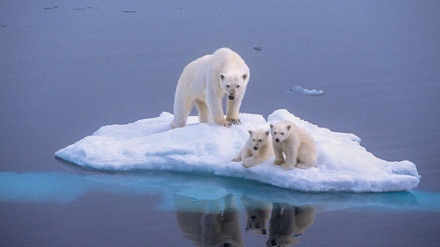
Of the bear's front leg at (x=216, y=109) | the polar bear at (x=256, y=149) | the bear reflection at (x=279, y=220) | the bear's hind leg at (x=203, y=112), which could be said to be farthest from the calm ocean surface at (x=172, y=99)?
the bear's hind leg at (x=203, y=112)

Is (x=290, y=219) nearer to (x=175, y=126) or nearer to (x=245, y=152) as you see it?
(x=245, y=152)

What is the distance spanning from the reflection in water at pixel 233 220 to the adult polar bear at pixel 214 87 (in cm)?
127

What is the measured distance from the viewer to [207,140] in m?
8.17

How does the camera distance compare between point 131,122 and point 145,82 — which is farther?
point 145,82

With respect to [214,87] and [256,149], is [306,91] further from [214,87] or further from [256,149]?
[256,149]

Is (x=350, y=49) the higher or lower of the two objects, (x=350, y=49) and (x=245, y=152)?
the higher

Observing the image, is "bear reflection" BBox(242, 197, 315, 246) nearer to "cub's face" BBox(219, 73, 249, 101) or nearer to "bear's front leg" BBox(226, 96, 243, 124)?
"cub's face" BBox(219, 73, 249, 101)

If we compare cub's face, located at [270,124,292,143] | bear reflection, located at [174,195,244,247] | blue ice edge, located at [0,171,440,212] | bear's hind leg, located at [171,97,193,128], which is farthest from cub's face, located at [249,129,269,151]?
bear's hind leg, located at [171,97,193,128]

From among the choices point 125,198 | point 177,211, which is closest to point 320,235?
point 177,211

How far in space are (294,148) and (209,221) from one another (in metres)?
1.09

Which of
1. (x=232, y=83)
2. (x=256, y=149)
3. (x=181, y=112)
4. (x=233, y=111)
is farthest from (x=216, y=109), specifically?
(x=256, y=149)

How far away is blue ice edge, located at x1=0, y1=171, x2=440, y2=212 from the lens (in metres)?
7.10

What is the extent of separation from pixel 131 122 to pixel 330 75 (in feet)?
11.7

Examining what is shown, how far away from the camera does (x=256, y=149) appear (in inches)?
290
